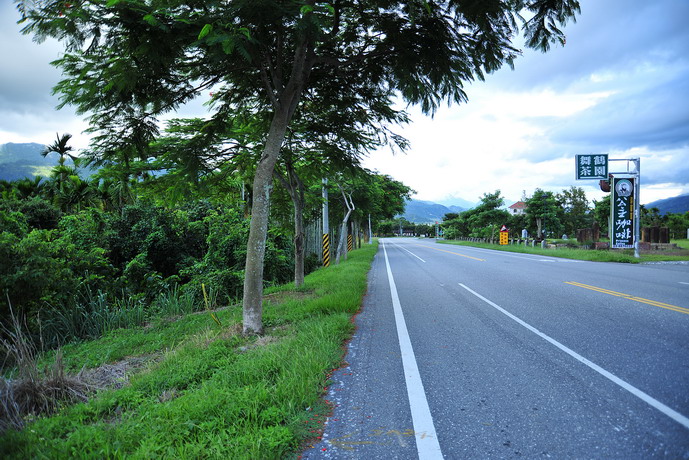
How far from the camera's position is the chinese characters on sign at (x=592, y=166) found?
21.1 meters

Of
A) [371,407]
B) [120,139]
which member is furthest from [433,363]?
[120,139]

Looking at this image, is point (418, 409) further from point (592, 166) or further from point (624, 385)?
point (592, 166)

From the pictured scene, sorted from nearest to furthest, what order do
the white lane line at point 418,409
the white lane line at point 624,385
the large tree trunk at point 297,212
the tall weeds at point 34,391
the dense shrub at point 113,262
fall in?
the white lane line at point 418,409 → the white lane line at point 624,385 → the tall weeds at point 34,391 → the dense shrub at point 113,262 → the large tree trunk at point 297,212

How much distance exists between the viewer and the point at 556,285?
402 inches

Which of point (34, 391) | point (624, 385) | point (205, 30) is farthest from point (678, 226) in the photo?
point (34, 391)

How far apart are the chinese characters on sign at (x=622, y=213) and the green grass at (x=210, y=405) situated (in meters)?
21.3

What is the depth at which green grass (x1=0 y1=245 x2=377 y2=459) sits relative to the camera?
8.86 feet

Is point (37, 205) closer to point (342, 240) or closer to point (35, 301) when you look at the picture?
point (35, 301)

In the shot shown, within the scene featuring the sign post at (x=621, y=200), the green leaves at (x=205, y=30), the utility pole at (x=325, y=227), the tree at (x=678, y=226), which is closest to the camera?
the green leaves at (x=205, y=30)

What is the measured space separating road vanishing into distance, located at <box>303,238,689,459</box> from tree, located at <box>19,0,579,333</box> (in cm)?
279

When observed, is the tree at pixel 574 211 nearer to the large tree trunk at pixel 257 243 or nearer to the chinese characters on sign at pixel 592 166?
the chinese characters on sign at pixel 592 166

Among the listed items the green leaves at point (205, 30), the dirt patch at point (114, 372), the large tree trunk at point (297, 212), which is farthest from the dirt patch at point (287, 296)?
the green leaves at point (205, 30)

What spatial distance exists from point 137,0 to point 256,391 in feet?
13.5

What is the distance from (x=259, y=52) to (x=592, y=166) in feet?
72.4
